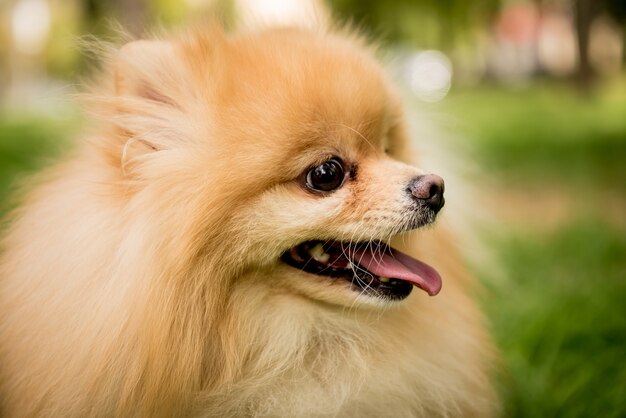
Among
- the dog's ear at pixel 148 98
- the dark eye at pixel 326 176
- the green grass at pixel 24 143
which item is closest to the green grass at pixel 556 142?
the green grass at pixel 24 143

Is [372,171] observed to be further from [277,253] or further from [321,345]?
[321,345]

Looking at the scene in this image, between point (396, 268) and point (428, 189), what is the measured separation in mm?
286

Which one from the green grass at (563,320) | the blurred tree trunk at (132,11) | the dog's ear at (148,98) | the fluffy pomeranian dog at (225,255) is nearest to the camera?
the fluffy pomeranian dog at (225,255)

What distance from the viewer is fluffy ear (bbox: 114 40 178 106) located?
1.78 metres

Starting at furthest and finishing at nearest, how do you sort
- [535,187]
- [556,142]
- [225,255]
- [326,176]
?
1. [556,142]
2. [535,187]
3. [326,176]
4. [225,255]

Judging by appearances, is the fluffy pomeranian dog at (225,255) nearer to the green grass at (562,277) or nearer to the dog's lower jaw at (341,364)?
the dog's lower jaw at (341,364)

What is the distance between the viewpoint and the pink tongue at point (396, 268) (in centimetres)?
190

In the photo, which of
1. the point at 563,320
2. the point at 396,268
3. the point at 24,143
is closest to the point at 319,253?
the point at 396,268

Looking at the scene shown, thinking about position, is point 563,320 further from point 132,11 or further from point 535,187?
point 132,11

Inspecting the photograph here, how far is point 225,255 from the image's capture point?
173 centimetres

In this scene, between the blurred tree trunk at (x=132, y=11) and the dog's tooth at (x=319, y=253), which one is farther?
the blurred tree trunk at (x=132, y=11)

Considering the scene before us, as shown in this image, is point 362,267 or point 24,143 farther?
point 24,143

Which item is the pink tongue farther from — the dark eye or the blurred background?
the blurred background

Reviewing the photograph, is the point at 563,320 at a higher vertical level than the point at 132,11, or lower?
lower
